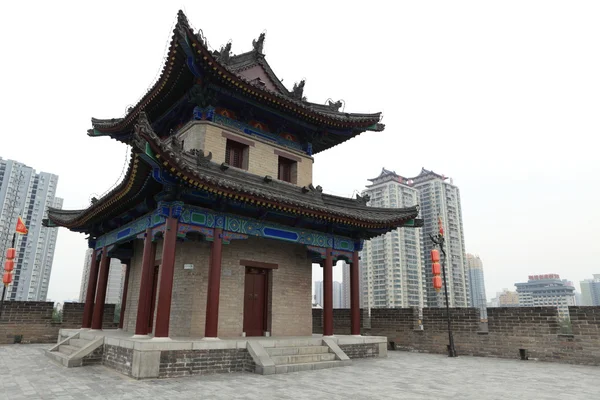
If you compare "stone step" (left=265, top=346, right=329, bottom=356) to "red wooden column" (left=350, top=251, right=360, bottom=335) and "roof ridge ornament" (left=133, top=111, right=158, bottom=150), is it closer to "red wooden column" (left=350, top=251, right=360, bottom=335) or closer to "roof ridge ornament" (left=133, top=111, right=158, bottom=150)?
"red wooden column" (left=350, top=251, right=360, bottom=335)

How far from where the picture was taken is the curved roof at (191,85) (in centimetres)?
1009

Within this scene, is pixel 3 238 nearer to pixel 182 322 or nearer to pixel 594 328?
pixel 182 322

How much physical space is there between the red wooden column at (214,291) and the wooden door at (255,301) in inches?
85.9

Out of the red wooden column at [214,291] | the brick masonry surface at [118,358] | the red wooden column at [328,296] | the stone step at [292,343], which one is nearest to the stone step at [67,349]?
the brick masonry surface at [118,358]

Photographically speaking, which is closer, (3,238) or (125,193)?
(125,193)

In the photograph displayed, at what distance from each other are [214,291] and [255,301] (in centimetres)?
268

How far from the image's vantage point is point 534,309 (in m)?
12.2

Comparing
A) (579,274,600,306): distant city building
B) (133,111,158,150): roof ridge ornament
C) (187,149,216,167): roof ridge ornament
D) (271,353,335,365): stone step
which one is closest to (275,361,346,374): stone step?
(271,353,335,365): stone step

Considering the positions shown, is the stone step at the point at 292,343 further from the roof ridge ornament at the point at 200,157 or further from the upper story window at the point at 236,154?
the upper story window at the point at 236,154

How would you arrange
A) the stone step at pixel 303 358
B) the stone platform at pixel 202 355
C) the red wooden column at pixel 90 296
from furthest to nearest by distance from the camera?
the red wooden column at pixel 90 296 < the stone step at pixel 303 358 < the stone platform at pixel 202 355

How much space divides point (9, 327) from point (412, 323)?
15.6 metres

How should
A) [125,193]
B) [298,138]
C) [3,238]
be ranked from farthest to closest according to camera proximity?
[3,238] < [298,138] < [125,193]

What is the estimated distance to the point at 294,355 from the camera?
9977 millimetres

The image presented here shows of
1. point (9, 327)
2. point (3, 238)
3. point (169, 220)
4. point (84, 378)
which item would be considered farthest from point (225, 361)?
point (3, 238)
